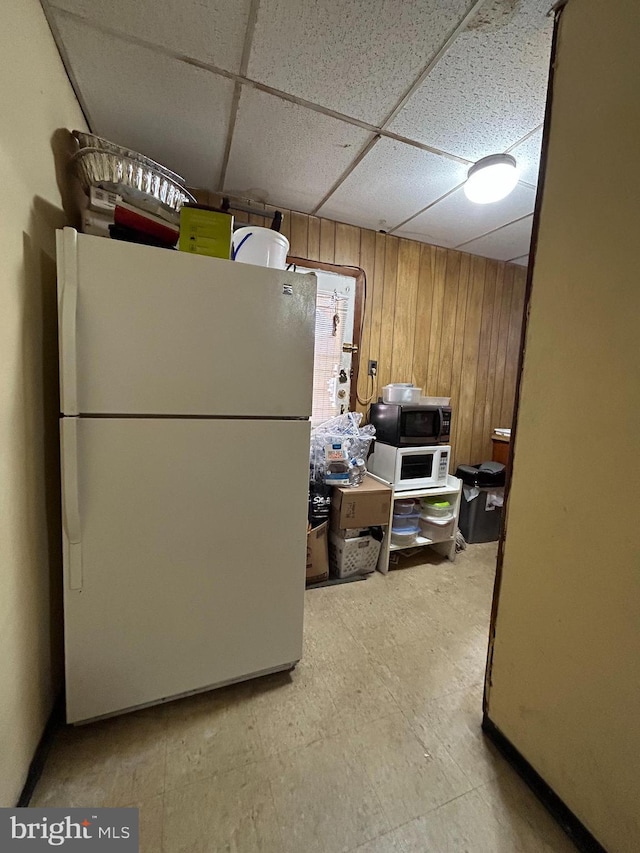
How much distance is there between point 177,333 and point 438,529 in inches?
88.1

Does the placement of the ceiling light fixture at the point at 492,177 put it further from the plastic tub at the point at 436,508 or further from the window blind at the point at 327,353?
the plastic tub at the point at 436,508

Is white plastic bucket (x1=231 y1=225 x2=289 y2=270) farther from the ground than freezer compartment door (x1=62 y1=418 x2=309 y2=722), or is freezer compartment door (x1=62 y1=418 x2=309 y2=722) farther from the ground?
white plastic bucket (x1=231 y1=225 x2=289 y2=270)

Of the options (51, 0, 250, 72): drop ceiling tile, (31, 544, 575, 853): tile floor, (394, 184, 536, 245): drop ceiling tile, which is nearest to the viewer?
(31, 544, 575, 853): tile floor

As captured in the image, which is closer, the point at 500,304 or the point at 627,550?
the point at 627,550

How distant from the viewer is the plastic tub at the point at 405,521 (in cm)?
249

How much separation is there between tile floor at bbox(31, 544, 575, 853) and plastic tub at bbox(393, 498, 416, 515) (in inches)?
Result: 38.3

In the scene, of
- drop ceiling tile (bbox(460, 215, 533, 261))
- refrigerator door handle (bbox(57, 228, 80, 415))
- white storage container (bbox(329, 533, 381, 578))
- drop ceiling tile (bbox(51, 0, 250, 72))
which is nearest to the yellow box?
refrigerator door handle (bbox(57, 228, 80, 415))

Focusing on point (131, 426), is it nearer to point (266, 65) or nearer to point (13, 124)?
point (13, 124)

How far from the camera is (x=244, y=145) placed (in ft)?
5.56

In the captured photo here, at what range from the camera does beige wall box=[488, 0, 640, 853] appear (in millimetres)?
851

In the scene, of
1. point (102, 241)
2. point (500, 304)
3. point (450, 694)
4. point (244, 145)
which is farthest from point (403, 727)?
point (500, 304)

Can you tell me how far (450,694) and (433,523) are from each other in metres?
1.18

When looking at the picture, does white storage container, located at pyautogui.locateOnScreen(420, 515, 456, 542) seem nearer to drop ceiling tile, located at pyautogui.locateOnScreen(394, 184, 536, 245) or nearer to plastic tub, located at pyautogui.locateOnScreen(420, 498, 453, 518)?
plastic tub, located at pyautogui.locateOnScreen(420, 498, 453, 518)

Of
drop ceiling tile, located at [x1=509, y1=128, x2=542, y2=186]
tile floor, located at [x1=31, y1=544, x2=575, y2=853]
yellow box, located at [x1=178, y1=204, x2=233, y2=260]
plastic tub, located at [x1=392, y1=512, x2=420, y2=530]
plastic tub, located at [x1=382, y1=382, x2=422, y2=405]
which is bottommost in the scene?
tile floor, located at [x1=31, y1=544, x2=575, y2=853]
